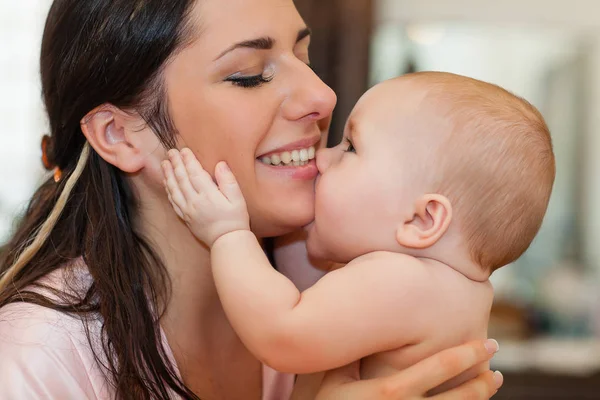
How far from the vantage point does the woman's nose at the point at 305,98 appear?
1558mm

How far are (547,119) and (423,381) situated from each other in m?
2.76

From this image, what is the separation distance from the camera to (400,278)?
1.29 meters

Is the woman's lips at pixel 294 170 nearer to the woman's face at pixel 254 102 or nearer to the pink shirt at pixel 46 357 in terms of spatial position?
the woman's face at pixel 254 102

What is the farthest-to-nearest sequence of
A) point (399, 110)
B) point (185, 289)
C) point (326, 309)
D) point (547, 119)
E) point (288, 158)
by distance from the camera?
point (547, 119)
point (185, 289)
point (288, 158)
point (399, 110)
point (326, 309)

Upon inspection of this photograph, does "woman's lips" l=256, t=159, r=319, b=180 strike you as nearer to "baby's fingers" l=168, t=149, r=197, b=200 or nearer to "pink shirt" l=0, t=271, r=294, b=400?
"baby's fingers" l=168, t=149, r=197, b=200

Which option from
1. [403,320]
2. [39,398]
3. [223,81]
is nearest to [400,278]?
[403,320]

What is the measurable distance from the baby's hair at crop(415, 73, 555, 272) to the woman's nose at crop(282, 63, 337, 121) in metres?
0.27

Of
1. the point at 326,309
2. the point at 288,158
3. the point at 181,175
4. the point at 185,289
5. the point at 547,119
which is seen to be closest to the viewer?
the point at 326,309

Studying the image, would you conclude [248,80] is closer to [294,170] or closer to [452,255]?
[294,170]

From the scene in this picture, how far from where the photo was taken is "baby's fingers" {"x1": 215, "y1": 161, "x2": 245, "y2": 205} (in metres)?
1.43

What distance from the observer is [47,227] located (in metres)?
1.66

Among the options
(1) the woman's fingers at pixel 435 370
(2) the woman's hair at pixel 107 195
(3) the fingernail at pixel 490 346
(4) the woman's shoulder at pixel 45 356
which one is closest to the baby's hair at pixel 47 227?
(2) the woman's hair at pixel 107 195

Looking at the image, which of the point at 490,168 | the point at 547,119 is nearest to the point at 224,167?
the point at 490,168

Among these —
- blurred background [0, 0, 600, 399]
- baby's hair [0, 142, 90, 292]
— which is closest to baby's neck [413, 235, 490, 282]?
baby's hair [0, 142, 90, 292]
